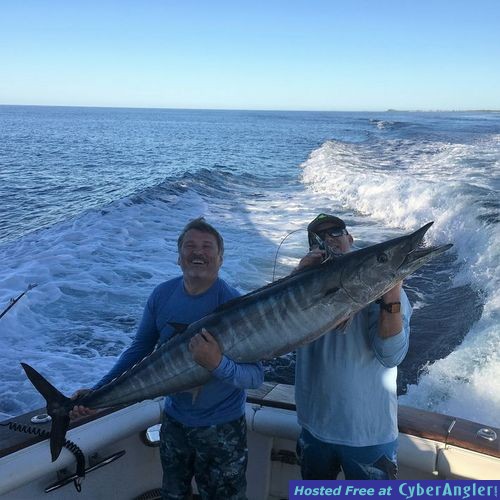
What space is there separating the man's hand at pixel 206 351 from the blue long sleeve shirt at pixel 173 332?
296 mm

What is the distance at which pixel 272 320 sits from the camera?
239cm

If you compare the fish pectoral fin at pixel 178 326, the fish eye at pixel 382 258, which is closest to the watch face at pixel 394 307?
the fish eye at pixel 382 258

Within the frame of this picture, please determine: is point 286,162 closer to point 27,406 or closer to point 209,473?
point 27,406

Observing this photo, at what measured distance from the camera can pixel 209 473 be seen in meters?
2.74

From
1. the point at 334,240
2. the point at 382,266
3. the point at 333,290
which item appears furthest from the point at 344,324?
the point at 334,240

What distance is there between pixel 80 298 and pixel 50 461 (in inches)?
270

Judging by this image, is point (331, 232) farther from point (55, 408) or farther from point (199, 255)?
point (55, 408)

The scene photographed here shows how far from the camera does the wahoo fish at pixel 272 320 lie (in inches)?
87.5

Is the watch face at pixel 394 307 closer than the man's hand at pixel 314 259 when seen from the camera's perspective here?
Yes

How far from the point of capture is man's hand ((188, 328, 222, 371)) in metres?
2.37

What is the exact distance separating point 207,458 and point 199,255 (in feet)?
3.63

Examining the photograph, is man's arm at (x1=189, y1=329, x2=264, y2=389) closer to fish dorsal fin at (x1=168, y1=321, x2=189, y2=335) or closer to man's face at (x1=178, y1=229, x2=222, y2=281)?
fish dorsal fin at (x1=168, y1=321, x2=189, y2=335)

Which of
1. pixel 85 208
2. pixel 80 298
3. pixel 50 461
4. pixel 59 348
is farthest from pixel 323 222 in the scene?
pixel 85 208

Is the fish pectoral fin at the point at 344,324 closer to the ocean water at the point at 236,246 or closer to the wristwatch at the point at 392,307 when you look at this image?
the wristwatch at the point at 392,307
